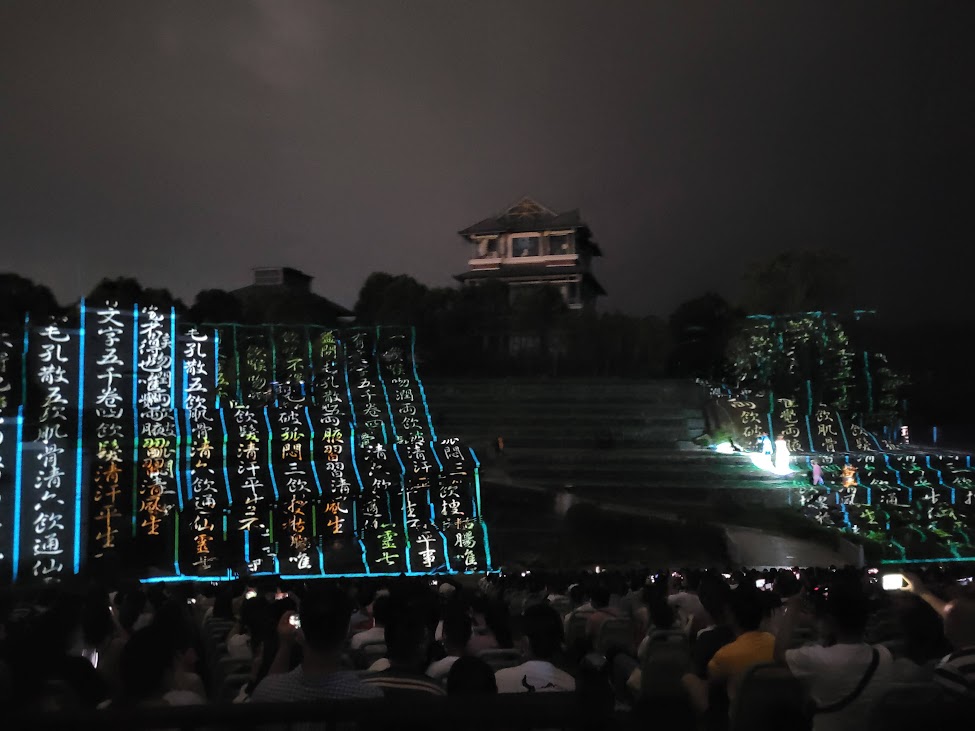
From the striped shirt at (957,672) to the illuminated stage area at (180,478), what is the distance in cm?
1279

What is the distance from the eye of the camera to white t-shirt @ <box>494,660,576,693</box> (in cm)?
284

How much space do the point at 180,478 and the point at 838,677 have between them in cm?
1406

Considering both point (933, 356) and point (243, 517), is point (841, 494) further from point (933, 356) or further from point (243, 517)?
point (933, 356)

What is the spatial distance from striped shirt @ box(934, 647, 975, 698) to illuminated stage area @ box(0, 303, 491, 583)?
1279 cm

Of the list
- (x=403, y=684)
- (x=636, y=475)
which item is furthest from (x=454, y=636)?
(x=636, y=475)

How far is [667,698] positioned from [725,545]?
48.1 feet

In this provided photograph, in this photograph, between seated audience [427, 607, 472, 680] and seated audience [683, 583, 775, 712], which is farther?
seated audience [427, 607, 472, 680]

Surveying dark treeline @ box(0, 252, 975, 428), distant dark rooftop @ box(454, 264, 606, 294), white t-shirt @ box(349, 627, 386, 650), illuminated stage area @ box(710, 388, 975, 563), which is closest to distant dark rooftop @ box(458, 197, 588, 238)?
distant dark rooftop @ box(454, 264, 606, 294)

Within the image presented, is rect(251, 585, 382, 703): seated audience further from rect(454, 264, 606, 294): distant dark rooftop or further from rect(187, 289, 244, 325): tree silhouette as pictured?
rect(454, 264, 606, 294): distant dark rooftop

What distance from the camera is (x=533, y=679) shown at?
2855 millimetres

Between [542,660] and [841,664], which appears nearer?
[841,664]

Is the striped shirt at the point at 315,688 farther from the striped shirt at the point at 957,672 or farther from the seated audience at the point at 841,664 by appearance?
the striped shirt at the point at 957,672

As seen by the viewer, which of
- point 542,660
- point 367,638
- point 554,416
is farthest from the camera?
point 554,416

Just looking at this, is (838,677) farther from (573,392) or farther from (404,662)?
(573,392)
